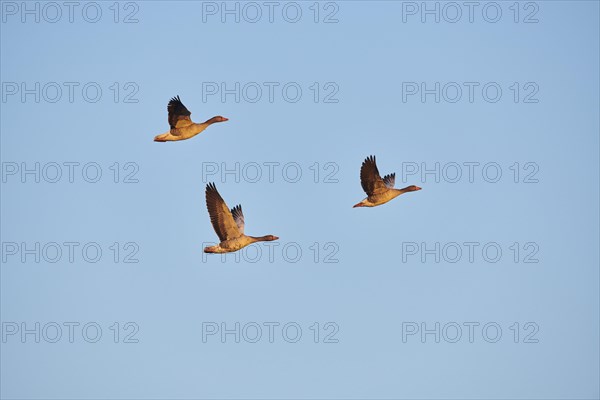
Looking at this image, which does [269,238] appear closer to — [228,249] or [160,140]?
[228,249]

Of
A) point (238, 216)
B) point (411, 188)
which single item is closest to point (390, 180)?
point (411, 188)

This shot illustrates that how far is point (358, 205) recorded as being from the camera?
42344 millimetres

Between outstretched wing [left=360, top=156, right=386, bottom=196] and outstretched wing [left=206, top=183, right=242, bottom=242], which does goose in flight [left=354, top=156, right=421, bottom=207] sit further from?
outstretched wing [left=206, top=183, right=242, bottom=242]

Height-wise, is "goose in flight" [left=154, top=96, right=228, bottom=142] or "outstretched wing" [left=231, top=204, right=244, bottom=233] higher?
"goose in flight" [left=154, top=96, right=228, bottom=142]

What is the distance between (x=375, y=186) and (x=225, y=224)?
15.4 ft

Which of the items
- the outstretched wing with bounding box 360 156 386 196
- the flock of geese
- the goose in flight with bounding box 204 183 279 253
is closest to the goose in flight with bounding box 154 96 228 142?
the flock of geese

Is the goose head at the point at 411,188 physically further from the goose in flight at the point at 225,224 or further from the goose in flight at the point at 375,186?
the goose in flight at the point at 225,224

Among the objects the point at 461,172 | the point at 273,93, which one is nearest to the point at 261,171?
the point at 273,93

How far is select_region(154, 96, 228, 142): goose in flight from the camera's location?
41.8 m

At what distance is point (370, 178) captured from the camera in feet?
137

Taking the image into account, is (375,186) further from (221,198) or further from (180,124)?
(180,124)

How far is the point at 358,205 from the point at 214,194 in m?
4.52

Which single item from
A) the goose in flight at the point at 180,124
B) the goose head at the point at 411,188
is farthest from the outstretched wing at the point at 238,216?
the goose head at the point at 411,188

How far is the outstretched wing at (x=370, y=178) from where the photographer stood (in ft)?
136
